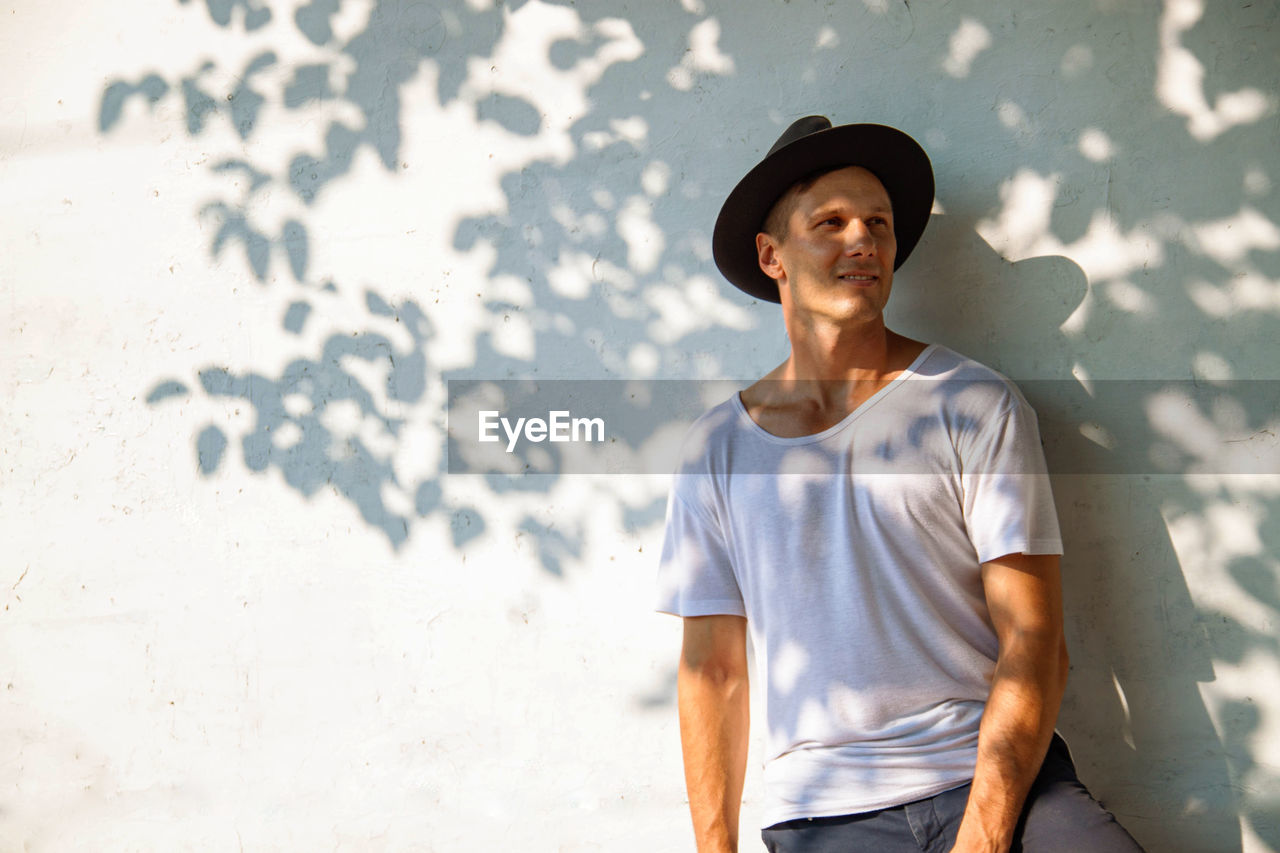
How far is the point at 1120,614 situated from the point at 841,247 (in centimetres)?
142

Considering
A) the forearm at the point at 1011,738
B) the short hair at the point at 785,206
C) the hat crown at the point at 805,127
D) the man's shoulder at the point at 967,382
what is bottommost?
the forearm at the point at 1011,738

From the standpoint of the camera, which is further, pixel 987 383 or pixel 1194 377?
pixel 1194 377

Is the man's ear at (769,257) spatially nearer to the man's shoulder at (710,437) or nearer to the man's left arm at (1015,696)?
the man's shoulder at (710,437)

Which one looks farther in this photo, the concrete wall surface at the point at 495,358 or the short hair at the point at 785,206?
the concrete wall surface at the point at 495,358

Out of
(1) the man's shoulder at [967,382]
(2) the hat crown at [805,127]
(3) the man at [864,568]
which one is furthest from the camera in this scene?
(2) the hat crown at [805,127]

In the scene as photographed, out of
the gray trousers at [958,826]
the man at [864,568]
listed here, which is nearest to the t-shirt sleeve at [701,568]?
the man at [864,568]

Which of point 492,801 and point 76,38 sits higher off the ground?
point 76,38

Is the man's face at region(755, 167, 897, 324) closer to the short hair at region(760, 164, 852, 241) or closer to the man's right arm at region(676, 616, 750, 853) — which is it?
the short hair at region(760, 164, 852, 241)

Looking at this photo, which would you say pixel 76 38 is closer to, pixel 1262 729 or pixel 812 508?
pixel 812 508

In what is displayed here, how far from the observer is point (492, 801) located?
304 cm

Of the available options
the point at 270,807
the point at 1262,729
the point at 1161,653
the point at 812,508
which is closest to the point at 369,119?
the point at 812,508

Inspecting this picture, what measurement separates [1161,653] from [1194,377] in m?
0.84

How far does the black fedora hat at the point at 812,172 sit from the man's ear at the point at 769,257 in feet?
0.18

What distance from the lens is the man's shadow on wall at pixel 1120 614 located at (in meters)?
2.59
